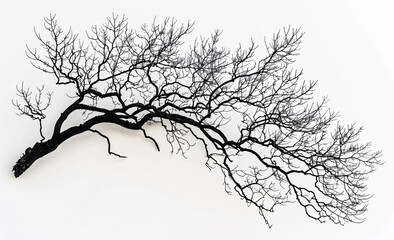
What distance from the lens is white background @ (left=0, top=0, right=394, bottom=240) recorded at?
170 centimetres

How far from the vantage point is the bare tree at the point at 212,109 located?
1.72 meters

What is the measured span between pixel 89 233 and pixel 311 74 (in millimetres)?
962

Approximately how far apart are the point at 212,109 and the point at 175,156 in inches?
8.0

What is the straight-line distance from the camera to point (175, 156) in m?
1.81

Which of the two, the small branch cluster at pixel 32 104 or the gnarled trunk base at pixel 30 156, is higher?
the small branch cluster at pixel 32 104

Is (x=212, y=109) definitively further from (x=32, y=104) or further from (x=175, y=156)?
(x=32, y=104)

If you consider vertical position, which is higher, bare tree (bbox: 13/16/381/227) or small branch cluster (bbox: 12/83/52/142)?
bare tree (bbox: 13/16/381/227)

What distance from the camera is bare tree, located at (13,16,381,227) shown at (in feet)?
5.64

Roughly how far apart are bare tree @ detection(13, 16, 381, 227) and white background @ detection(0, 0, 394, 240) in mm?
44

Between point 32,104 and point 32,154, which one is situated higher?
point 32,104

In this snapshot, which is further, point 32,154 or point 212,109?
point 212,109

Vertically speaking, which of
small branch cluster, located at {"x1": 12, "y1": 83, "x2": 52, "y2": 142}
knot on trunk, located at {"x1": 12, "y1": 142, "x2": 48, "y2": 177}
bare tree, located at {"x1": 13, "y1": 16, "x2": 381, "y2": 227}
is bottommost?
knot on trunk, located at {"x1": 12, "y1": 142, "x2": 48, "y2": 177}

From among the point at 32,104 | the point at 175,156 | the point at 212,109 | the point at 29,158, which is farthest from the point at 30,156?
the point at 212,109

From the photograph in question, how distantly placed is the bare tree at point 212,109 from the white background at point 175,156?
44mm
